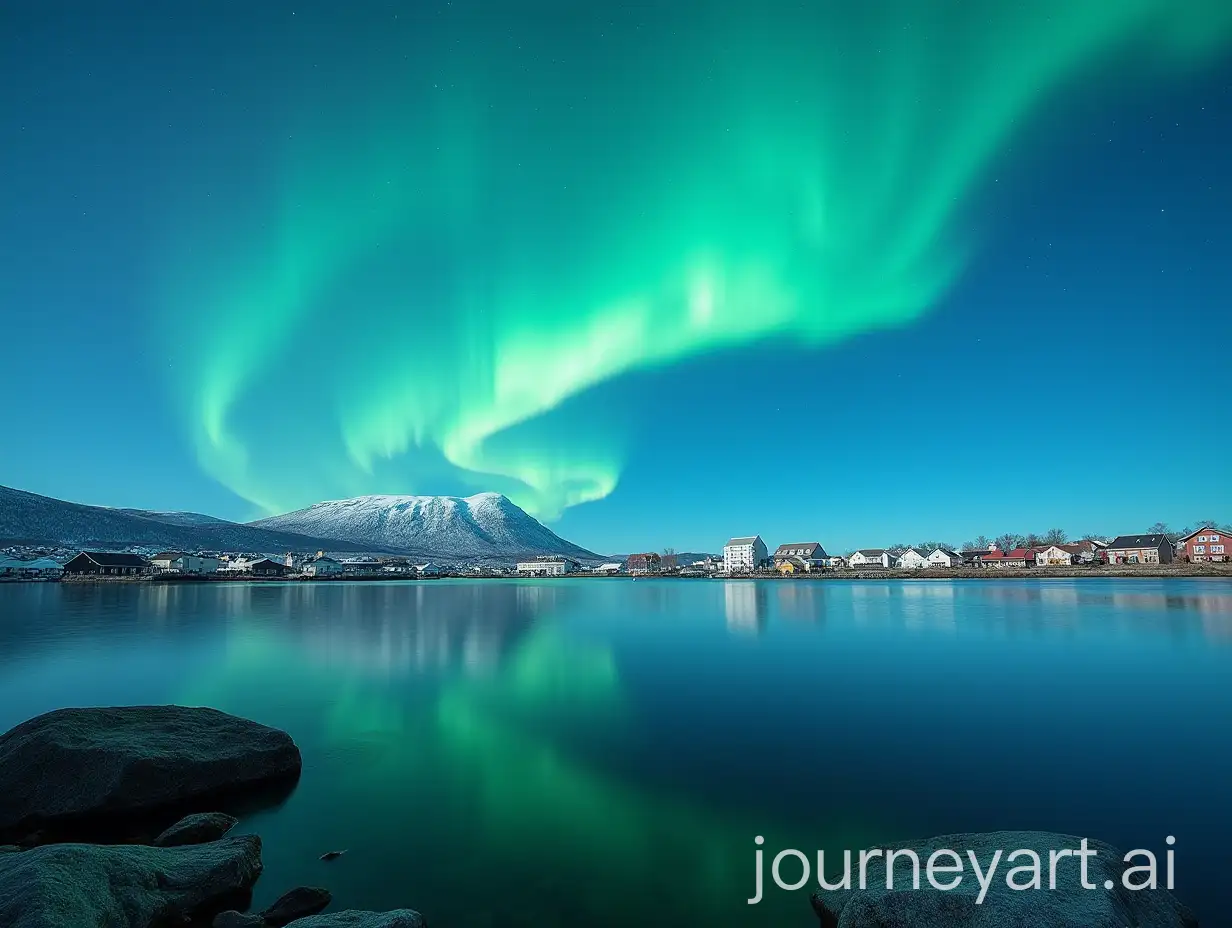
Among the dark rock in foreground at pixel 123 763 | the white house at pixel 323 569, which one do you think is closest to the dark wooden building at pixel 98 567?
the white house at pixel 323 569

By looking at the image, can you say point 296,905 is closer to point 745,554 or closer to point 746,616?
point 746,616

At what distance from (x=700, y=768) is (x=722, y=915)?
6173mm

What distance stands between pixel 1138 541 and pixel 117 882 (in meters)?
160

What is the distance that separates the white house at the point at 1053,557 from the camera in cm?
12875

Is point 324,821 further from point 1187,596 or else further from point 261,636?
point 1187,596

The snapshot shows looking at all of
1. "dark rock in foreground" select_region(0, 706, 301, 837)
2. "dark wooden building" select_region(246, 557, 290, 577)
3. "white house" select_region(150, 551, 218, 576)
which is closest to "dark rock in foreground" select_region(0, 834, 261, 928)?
"dark rock in foreground" select_region(0, 706, 301, 837)

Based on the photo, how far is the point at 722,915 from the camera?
8.43 meters

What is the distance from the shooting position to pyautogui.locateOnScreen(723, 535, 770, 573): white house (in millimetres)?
172375

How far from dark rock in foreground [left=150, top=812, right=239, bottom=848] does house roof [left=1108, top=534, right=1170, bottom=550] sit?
15482 centimetres

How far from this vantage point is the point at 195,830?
33.3 ft

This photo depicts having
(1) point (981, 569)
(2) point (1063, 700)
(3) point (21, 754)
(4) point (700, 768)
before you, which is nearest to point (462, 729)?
(4) point (700, 768)

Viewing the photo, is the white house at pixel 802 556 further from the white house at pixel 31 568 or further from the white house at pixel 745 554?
the white house at pixel 31 568

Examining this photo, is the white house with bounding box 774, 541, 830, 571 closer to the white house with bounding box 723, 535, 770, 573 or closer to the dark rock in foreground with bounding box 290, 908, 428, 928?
the white house with bounding box 723, 535, 770, 573

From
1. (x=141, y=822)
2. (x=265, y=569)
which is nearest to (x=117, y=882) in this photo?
(x=141, y=822)
